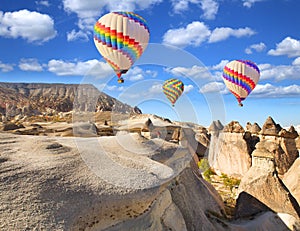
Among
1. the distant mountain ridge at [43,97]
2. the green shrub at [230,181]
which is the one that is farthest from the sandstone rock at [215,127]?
the distant mountain ridge at [43,97]

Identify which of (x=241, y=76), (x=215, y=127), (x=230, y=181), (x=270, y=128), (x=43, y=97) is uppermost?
(x=43, y=97)

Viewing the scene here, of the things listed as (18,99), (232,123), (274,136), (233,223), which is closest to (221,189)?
(274,136)

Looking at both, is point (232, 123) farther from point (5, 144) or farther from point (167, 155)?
point (5, 144)

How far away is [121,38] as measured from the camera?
37.5ft

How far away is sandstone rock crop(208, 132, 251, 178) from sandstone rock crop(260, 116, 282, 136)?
1.26m

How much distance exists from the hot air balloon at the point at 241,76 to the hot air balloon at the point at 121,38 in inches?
224

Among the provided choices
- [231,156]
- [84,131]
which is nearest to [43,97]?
[84,131]

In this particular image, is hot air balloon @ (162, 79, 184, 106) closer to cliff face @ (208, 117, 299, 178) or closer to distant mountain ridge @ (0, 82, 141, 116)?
cliff face @ (208, 117, 299, 178)

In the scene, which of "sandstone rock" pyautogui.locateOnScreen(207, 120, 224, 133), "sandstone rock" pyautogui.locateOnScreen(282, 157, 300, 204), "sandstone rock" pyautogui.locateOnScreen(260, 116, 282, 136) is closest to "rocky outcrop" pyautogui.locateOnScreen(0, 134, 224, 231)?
"sandstone rock" pyautogui.locateOnScreen(282, 157, 300, 204)

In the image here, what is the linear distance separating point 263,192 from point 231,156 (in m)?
8.06

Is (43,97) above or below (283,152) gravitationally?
above

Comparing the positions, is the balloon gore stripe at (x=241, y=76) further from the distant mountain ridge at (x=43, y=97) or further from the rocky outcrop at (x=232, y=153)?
the distant mountain ridge at (x=43, y=97)

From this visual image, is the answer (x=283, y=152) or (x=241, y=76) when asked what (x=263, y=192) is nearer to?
(x=283, y=152)

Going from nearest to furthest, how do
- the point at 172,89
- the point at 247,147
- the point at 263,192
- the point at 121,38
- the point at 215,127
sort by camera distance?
the point at 263,192, the point at 121,38, the point at 247,147, the point at 172,89, the point at 215,127
